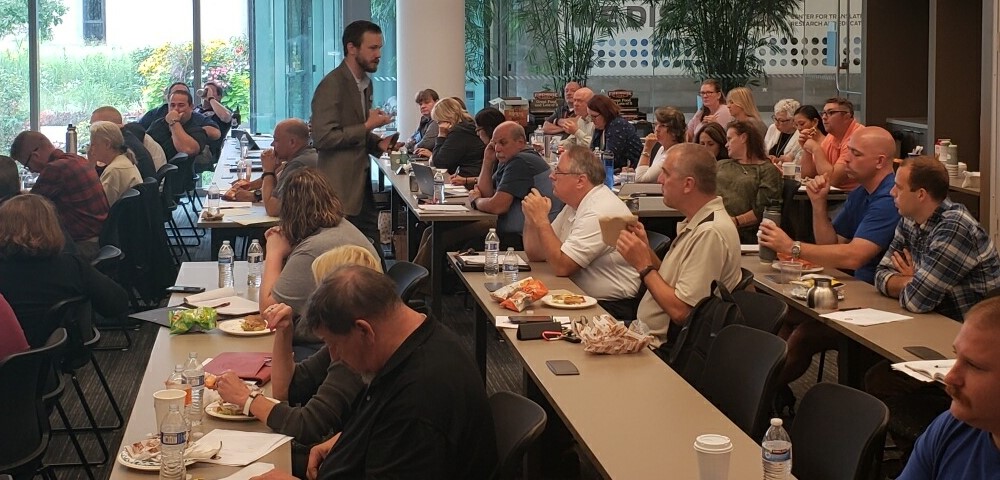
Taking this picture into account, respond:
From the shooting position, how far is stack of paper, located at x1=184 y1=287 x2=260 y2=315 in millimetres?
4930

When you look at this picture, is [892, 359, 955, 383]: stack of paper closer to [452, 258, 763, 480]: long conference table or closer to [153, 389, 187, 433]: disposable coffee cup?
[452, 258, 763, 480]: long conference table

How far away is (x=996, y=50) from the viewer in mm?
7738

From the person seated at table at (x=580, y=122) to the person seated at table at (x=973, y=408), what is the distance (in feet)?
27.0

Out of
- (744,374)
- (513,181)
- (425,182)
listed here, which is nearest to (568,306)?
(744,374)

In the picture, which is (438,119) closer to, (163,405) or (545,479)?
(545,479)

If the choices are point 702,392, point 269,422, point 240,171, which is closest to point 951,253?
point 702,392

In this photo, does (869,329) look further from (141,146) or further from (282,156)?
(141,146)

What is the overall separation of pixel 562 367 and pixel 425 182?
464cm

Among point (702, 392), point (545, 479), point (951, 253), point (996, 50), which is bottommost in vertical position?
point (545, 479)

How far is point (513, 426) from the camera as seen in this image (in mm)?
3102

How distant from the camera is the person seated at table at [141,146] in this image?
10.0 meters

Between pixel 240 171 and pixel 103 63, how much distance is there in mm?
6096

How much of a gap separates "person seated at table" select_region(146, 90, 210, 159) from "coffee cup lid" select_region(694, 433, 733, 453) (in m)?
9.54

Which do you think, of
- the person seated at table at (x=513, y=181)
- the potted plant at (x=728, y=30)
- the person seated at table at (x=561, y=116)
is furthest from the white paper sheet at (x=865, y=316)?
the potted plant at (x=728, y=30)
